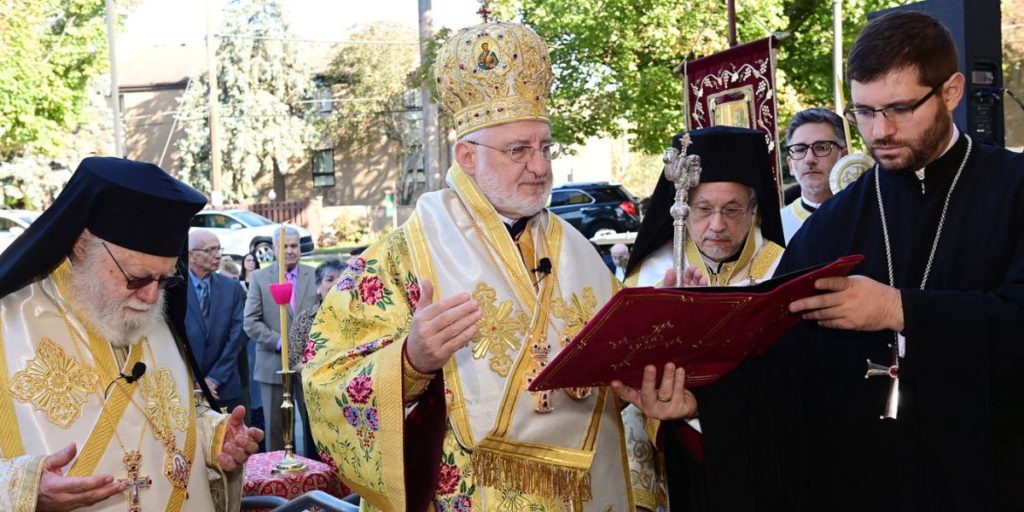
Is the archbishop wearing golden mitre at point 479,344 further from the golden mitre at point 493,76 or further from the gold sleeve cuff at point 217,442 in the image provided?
the gold sleeve cuff at point 217,442

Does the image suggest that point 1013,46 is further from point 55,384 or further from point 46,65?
point 46,65

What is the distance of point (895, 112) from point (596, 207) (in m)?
22.3

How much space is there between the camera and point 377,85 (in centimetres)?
4072

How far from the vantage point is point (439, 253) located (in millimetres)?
3480

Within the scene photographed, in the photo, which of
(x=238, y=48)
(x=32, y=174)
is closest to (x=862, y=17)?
(x=32, y=174)

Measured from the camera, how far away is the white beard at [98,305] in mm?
3328

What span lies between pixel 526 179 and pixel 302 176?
1658 inches

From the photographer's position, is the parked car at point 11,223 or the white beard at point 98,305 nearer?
the white beard at point 98,305

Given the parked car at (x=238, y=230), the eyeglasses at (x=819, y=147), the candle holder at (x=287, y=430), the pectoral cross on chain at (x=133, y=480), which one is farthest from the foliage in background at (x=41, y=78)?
the pectoral cross on chain at (x=133, y=480)

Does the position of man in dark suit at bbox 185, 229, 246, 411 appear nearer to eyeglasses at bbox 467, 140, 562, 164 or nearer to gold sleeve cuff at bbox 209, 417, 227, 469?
gold sleeve cuff at bbox 209, 417, 227, 469

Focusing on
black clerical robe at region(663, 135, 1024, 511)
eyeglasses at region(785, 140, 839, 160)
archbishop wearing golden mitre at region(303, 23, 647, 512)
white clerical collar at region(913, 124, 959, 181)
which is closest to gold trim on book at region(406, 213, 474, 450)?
archbishop wearing golden mitre at region(303, 23, 647, 512)

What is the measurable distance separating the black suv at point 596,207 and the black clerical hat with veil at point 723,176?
20.3m

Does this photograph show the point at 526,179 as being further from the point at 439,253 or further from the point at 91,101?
the point at 91,101

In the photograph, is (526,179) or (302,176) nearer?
(526,179)
